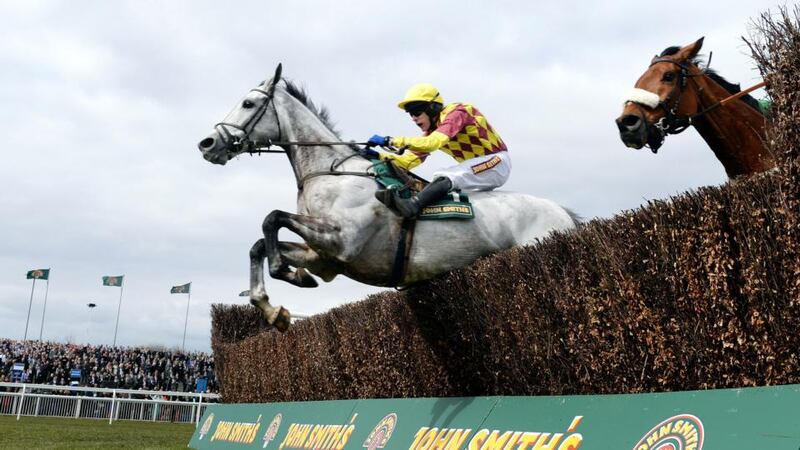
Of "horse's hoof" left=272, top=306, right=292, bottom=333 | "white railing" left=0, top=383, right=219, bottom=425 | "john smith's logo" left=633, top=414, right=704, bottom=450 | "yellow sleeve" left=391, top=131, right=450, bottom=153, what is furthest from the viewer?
"white railing" left=0, top=383, right=219, bottom=425

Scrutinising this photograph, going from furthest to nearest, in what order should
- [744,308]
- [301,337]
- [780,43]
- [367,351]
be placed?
[301,337]
[367,351]
[744,308]
[780,43]

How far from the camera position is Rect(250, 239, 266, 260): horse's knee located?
240 inches

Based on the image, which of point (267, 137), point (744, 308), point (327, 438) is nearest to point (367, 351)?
point (327, 438)

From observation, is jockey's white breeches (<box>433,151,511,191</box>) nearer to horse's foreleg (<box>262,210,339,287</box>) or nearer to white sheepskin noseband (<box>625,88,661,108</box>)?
horse's foreleg (<box>262,210,339,287</box>)

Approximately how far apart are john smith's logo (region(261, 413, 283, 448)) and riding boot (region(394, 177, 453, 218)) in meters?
4.72

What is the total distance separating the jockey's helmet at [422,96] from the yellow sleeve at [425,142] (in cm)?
46

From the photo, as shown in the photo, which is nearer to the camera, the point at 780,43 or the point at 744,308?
the point at 780,43

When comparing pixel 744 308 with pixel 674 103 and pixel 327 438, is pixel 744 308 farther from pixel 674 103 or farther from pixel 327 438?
pixel 327 438

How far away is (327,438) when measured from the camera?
26.5 ft

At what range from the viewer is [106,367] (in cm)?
2722

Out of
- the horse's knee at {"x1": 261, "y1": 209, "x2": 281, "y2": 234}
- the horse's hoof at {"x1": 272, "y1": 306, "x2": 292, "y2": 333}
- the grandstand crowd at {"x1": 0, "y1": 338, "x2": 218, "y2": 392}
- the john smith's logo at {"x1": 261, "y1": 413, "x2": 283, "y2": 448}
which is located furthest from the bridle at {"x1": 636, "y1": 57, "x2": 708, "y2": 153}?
the grandstand crowd at {"x1": 0, "y1": 338, "x2": 218, "y2": 392}

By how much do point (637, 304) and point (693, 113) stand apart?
1.96 metres

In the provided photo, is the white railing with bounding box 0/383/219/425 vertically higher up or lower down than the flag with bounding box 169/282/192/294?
lower down

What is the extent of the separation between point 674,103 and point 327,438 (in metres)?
4.68
